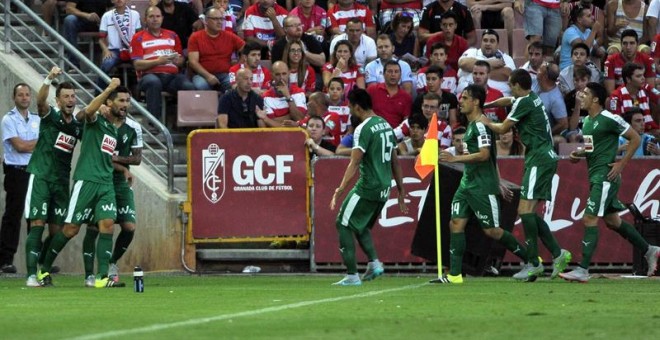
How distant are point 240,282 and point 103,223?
2.31 metres

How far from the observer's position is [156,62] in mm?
22219

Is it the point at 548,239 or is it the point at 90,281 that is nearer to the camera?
the point at 90,281

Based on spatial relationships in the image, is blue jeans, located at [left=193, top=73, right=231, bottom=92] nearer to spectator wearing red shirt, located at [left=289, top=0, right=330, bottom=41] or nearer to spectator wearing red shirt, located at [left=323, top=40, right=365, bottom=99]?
spectator wearing red shirt, located at [left=323, top=40, right=365, bottom=99]

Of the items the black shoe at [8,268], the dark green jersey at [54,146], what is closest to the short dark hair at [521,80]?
the dark green jersey at [54,146]

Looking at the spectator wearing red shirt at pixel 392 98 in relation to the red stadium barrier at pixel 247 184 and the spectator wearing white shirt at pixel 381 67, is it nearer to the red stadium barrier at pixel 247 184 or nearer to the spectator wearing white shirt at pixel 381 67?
the spectator wearing white shirt at pixel 381 67

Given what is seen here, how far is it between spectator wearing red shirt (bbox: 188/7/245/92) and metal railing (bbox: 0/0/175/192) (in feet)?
3.51

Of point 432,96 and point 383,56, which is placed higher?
point 383,56

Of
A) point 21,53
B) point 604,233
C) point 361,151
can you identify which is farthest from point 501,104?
point 21,53

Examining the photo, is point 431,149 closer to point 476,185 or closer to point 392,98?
point 476,185

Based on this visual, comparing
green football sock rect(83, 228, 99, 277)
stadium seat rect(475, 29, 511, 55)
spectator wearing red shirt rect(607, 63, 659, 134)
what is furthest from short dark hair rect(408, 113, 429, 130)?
green football sock rect(83, 228, 99, 277)

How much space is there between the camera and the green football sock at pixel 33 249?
57.3 feet

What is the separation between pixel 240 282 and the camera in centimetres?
1822

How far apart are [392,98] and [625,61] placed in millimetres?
3835

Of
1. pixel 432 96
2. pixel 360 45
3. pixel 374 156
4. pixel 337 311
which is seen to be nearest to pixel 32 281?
pixel 374 156
